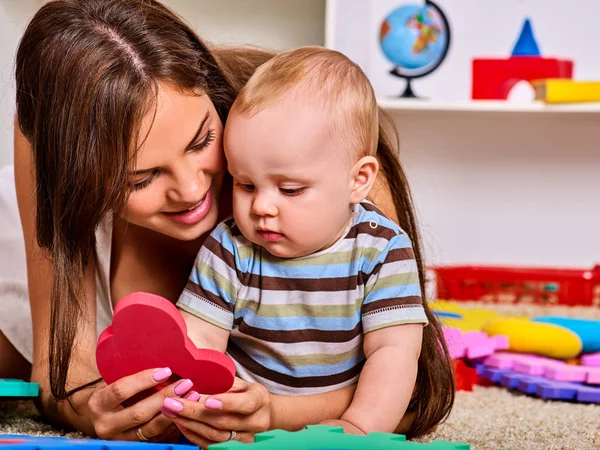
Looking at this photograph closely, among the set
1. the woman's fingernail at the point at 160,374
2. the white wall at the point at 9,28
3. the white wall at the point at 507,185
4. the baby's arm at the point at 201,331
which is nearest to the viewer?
the woman's fingernail at the point at 160,374

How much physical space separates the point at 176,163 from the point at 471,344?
28.2 inches

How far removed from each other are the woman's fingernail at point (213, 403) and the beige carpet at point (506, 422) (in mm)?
325

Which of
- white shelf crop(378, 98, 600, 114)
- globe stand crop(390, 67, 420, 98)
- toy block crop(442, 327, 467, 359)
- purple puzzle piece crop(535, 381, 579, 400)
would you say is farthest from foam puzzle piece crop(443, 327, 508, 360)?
globe stand crop(390, 67, 420, 98)

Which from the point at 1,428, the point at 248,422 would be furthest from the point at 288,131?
the point at 1,428

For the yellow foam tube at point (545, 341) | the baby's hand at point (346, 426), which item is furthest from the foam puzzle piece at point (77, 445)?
the yellow foam tube at point (545, 341)

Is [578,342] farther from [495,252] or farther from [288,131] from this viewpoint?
[495,252]

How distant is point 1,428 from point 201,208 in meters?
0.39

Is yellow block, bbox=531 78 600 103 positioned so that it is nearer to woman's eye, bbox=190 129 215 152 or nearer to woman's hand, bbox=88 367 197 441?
woman's eye, bbox=190 129 215 152

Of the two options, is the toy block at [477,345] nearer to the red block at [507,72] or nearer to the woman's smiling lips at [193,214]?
the woman's smiling lips at [193,214]

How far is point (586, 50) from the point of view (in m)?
2.46

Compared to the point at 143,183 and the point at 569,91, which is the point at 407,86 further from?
the point at 143,183

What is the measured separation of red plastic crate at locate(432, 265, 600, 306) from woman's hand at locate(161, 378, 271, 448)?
1337 millimetres

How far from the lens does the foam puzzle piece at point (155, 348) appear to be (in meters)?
0.82

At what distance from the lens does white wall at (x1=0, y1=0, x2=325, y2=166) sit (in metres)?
2.39
